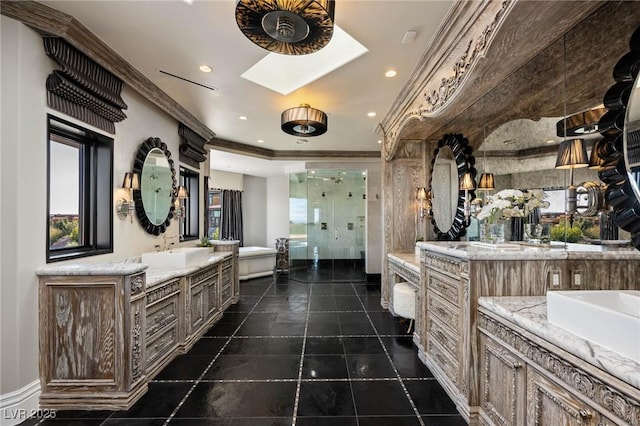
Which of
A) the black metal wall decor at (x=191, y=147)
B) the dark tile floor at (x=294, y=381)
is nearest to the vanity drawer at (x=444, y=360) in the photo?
the dark tile floor at (x=294, y=381)

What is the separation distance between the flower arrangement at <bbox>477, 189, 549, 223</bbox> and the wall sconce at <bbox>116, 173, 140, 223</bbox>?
3586 mm

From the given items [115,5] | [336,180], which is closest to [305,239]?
[336,180]

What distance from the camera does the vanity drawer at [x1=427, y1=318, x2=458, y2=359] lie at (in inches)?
90.8

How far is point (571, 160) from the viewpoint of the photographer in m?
1.96

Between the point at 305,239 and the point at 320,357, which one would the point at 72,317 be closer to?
the point at 320,357

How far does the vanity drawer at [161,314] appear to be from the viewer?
2549 millimetres

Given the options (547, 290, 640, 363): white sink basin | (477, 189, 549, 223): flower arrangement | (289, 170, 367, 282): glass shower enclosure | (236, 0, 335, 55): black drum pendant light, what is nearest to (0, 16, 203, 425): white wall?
(236, 0, 335, 55): black drum pendant light

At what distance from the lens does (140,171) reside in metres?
3.36

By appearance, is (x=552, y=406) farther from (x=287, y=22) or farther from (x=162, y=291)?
(x=162, y=291)

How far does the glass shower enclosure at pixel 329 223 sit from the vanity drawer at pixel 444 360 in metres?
4.36

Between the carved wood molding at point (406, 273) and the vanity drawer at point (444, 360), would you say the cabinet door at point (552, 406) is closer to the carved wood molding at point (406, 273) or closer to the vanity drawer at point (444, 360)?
the vanity drawer at point (444, 360)

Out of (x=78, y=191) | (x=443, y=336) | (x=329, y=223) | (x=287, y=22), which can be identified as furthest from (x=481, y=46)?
(x=329, y=223)

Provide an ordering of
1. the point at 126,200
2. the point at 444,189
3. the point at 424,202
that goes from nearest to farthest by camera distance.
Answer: the point at 126,200
the point at 444,189
the point at 424,202

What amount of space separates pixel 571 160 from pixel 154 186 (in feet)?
14.1
